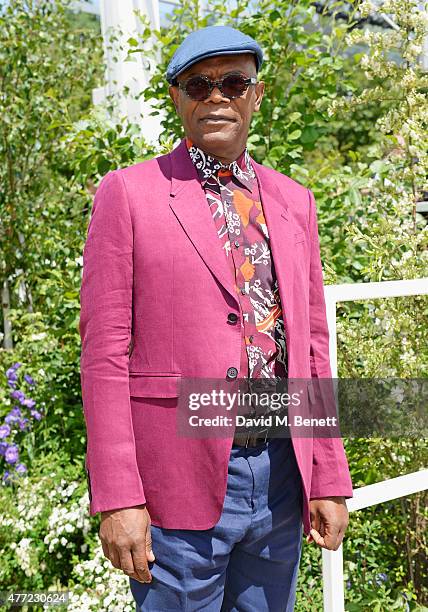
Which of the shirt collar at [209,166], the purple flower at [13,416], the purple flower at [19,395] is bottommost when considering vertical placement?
the purple flower at [13,416]

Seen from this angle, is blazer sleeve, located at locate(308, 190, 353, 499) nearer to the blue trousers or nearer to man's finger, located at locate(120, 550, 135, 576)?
the blue trousers

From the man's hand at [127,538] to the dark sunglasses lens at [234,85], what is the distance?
96 cm

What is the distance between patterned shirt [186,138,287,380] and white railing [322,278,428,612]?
523 millimetres

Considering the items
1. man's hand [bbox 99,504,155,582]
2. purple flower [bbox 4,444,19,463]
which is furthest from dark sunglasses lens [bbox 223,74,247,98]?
purple flower [bbox 4,444,19,463]

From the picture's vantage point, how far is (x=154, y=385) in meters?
1.57

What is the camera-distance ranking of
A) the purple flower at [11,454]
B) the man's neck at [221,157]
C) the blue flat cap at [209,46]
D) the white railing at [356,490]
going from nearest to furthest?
the blue flat cap at [209,46], the man's neck at [221,157], the white railing at [356,490], the purple flower at [11,454]

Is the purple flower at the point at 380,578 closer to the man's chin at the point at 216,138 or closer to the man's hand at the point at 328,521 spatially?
the man's hand at the point at 328,521

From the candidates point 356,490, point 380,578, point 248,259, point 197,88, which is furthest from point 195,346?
point 380,578

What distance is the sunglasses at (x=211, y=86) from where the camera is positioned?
1639 mm

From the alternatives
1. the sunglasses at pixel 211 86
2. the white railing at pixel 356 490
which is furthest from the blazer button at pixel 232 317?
the white railing at pixel 356 490

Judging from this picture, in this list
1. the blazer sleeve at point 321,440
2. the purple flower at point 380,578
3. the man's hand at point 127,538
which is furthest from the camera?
the purple flower at point 380,578

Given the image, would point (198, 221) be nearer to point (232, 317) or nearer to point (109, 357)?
point (232, 317)

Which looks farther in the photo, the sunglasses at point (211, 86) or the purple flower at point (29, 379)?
the purple flower at point (29, 379)

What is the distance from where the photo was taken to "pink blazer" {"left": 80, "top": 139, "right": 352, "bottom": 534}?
1516 mm
